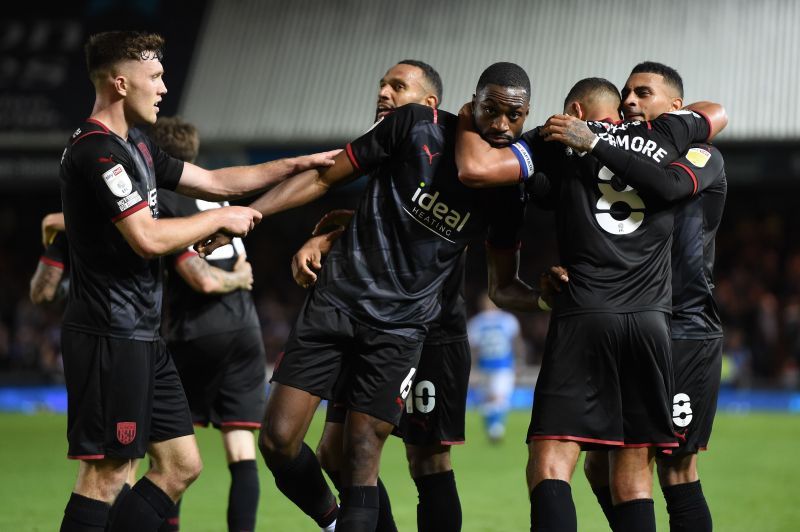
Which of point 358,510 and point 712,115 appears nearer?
point 358,510

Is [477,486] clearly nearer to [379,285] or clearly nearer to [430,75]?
[430,75]

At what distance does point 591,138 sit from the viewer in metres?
4.14

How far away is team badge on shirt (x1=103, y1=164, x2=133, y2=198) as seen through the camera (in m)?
4.07

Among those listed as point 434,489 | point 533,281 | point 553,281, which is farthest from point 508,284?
point 533,281


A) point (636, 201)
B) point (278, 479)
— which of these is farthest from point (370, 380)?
point (636, 201)

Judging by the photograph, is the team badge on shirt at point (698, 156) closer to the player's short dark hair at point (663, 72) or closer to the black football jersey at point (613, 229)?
the black football jersey at point (613, 229)

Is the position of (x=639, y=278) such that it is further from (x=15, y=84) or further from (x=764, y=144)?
(x=15, y=84)

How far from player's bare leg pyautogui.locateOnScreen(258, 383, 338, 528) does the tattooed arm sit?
1387 mm

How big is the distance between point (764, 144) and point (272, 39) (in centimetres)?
888

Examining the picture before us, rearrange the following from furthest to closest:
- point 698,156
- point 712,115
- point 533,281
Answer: point 533,281
point 712,115
point 698,156

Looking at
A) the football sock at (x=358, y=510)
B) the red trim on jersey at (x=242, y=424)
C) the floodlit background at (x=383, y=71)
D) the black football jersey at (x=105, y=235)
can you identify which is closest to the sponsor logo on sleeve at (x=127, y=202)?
the black football jersey at (x=105, y=235)

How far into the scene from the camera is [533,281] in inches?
846

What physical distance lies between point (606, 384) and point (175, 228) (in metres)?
1.82

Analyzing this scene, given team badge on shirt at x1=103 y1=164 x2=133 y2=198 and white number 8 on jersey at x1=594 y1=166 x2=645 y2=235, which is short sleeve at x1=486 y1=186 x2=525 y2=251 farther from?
team badge on shirt at x1=103 y1=164 x2=133 y2=198
